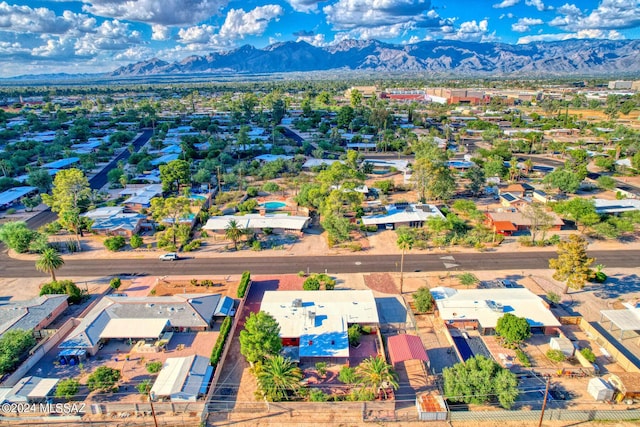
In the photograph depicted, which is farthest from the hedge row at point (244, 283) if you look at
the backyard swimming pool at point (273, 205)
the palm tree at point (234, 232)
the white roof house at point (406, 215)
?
the backyard swimming pool at point (273, 205)

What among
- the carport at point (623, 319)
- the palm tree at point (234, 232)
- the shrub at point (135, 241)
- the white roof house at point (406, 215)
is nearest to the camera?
the carport at point (623, 319)

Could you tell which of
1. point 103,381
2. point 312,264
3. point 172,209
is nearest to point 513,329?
point 312,264

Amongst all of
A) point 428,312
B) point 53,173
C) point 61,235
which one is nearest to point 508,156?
point 428,312

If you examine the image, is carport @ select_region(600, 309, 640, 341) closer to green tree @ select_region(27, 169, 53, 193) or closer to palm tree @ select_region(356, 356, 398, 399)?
palm tree @ select_region(356, 356, 398, 399)

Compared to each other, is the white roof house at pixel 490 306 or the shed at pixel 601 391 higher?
the white roof house at pixel 490 306

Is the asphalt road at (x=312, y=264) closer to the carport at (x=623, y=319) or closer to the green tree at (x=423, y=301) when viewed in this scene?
the green tree at (x=423, y=301)

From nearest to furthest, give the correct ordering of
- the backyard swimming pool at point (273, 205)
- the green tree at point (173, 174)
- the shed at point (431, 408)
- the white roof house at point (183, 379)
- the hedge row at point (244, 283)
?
1. the shed at point (431, 408)
2. the white roof house at point (183, 379)
3. the hedge row at point (244, 283)
4. the backyard swimming pool at point (273, 205)
5. the green tree at point (173, 174)

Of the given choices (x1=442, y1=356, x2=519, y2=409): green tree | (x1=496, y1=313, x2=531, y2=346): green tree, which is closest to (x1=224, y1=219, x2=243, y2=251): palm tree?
(x1=442, y1=356, x2=519, y2=409): green tree
